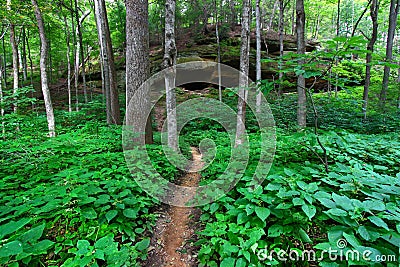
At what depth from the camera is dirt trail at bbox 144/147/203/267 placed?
2.40 m

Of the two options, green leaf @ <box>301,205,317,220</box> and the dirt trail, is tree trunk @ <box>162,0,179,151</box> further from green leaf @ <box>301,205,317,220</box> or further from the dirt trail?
green leaf @ <box>301,205,317,220</box>

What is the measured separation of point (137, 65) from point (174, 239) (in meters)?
4.19

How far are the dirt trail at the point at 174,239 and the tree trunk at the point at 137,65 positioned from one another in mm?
2608

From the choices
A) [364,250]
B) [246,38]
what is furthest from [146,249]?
[246,38]

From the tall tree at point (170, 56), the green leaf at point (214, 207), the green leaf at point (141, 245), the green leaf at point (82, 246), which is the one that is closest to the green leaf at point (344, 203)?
the green leaf at point (214, 207)

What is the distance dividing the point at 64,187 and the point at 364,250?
2.85 meters

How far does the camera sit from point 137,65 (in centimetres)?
529

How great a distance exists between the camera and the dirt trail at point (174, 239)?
7.86 feet

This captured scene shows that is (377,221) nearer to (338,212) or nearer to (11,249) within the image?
(338,212)

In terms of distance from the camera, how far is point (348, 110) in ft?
33.6

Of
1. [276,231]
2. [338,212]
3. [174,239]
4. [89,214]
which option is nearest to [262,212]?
[276,231]

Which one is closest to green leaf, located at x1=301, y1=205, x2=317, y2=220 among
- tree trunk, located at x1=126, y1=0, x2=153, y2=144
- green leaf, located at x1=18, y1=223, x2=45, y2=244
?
green leaf, located at x1=18, y1=223, x2=45, y2=244

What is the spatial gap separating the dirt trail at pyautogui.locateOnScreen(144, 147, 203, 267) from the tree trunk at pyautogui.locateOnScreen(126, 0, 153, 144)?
261 cm

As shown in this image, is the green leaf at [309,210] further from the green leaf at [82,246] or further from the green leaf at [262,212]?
the green leaf at [82,246]
